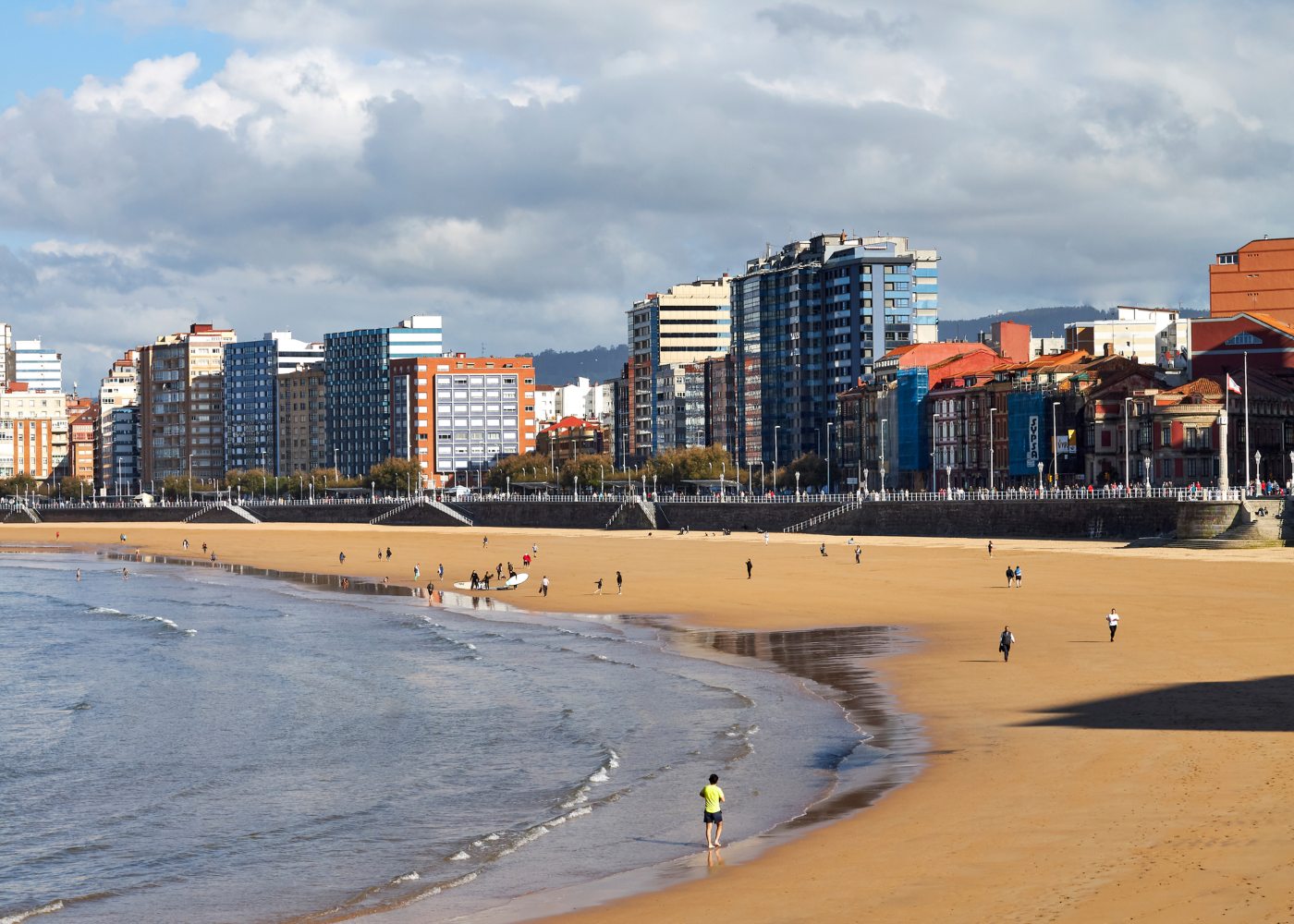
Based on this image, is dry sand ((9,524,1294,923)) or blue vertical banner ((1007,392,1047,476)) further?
blue vertical banner ((1007,392,1047,476))

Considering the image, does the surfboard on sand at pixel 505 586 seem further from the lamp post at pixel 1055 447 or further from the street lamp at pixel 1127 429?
the lamp post at pixel 1055 447

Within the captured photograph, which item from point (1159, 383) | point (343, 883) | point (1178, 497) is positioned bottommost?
→ point (343, 883)

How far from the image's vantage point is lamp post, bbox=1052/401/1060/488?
115 m

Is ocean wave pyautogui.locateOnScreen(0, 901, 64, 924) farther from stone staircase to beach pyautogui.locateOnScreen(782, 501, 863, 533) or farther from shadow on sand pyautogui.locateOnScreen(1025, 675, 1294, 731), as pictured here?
stone staircase to beach pyautogui.locateOnScreen(782, 501, 863, 533)

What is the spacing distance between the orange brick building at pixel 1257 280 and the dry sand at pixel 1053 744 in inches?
2028

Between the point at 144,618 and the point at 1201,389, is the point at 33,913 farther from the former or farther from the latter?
the point at 1201,389

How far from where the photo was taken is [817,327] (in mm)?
182750

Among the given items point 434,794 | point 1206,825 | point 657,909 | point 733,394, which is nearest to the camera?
point 657,909

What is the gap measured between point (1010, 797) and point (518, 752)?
1261cm

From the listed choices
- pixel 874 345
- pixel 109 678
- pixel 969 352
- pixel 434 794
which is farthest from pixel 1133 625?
pixel 874 345

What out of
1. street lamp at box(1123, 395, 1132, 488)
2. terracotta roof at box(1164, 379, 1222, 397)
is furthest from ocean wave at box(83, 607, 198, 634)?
terracotta roof at box(1164, 379, 1222, 397)

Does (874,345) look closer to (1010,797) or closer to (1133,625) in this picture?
(1133,625)

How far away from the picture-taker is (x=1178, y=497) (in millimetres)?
90375

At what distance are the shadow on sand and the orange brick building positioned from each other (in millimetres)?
94500
